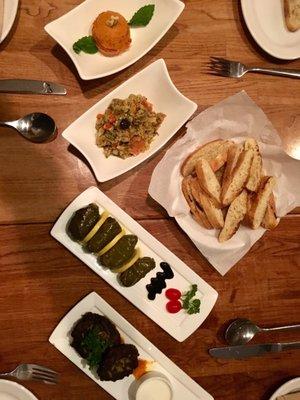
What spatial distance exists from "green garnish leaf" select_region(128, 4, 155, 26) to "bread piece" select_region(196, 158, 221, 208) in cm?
52

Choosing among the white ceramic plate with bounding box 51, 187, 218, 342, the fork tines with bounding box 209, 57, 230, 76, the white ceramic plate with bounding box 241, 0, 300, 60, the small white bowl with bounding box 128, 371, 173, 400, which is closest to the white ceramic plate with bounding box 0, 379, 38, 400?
the small white bowl with bounding box 128, 371, 173, 400

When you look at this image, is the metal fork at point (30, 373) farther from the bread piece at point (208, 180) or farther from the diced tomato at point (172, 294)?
the bread piece at point (208, 180)

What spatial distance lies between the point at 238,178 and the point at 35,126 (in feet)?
2.34

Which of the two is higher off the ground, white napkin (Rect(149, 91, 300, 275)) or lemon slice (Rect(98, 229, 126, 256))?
white napkin (Rect(149, 91, 300, 275))

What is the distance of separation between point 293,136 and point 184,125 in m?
0.42

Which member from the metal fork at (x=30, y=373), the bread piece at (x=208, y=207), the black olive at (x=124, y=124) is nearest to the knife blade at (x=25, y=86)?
the black olive at (x=124, y=124)

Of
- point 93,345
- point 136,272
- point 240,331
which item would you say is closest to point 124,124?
point 136,272

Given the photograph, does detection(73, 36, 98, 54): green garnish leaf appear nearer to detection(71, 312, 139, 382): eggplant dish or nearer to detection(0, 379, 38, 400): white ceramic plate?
detection(71, 312, 139, 382): eggplant dish

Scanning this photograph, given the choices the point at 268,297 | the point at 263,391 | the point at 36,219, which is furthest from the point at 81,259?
the point at 263,391

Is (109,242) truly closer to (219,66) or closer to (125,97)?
(125,97)

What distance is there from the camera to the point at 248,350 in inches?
73.5

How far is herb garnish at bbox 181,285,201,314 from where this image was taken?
1786 millimetres

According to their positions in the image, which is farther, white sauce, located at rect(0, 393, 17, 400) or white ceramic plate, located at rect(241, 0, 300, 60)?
white ceramic plate, located at rect(241, 0, 300, 60)

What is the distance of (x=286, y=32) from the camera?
1880mm
